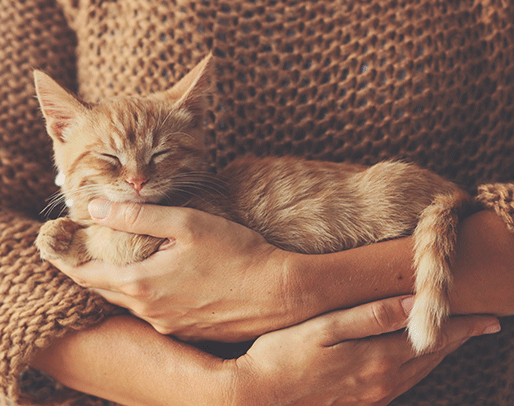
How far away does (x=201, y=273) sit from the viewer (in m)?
0.89

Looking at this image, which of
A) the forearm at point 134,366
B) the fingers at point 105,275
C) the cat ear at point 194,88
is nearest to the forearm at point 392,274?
the forearm at point 134,366

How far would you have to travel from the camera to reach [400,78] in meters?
1.05

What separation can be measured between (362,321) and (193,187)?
1.57 ft

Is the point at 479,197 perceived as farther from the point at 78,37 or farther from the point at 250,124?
the point at 78,37

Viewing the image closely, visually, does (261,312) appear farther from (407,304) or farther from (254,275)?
(407,304)

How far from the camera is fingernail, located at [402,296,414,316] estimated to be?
87 centimetres

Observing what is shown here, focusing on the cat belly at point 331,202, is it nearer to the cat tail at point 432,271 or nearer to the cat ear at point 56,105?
the cat tail at point 432,271

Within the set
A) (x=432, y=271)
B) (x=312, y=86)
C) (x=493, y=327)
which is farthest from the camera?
(x=312, y=86)

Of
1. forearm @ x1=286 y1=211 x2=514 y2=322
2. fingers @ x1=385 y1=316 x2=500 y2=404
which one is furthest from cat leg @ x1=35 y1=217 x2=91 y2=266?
fingers @ x1=385 y1=316 x2=500 y2=404

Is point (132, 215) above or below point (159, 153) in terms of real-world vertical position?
below

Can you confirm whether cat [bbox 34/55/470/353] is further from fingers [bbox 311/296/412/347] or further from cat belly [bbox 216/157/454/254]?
fingers [bbox 311/296/412/347]

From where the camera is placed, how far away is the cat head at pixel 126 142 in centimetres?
94

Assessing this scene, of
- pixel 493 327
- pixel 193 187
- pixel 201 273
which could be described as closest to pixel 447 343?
pixel 493 327

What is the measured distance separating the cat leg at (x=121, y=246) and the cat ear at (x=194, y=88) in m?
0.33
